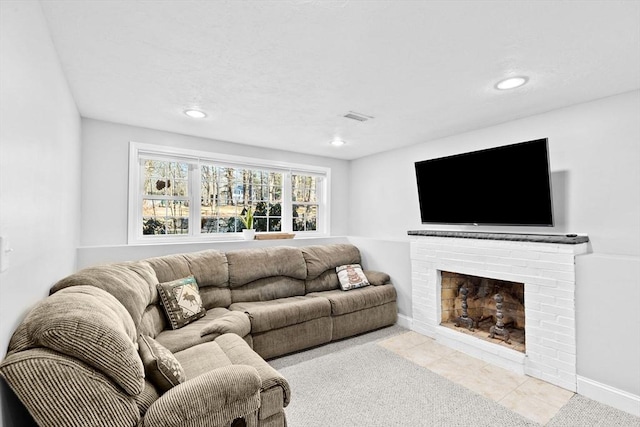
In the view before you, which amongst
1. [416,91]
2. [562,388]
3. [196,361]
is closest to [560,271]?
[562,388]

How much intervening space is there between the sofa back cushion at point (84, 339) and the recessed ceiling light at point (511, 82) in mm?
2855

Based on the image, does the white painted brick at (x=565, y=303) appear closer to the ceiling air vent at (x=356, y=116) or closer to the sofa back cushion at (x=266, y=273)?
the ceiling air vent at (x=356, y=116)

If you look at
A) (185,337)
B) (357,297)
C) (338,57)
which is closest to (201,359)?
(185,337)

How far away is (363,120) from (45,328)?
2.93 metres

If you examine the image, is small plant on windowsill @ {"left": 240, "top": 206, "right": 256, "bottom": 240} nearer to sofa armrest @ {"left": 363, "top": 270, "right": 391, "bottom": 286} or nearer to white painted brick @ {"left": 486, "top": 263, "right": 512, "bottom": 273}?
sofa armrest @ {"left": 363, "top": 270, "right": 391, "bottom": 286}

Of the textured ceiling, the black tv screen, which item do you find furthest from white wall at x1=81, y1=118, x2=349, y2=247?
the black tv screen

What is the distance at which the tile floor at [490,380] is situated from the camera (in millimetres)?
2309

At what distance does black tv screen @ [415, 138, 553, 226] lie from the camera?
110 inches

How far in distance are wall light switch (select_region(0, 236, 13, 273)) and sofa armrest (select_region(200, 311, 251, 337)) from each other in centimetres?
162

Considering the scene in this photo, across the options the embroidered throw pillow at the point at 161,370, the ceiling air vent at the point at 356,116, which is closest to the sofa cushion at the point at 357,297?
the ceiling air vent at the point at 356,116

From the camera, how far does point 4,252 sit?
104 cm

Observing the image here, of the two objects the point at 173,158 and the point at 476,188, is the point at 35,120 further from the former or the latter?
the point at 476,188

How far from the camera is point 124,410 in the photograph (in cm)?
116

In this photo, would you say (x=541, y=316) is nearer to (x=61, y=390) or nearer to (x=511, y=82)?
(x=511, y=82)
